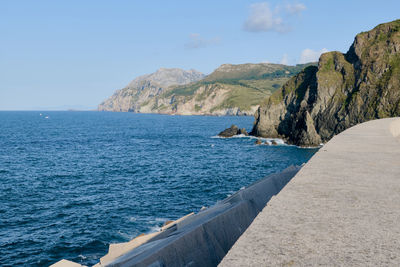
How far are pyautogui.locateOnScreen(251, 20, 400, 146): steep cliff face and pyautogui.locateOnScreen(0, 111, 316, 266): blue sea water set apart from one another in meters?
14.9

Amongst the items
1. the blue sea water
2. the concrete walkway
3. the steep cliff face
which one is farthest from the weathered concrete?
the steep cliff face

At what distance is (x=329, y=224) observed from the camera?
5.63 meters

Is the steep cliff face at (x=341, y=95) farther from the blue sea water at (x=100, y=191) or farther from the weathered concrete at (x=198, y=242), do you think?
the weathered concrete at (x=198, y=242)

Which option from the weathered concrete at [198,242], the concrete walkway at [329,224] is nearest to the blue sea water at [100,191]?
the weathered concrete at [198,242]

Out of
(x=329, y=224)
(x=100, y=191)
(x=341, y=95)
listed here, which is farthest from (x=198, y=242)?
(x=341, y=95)

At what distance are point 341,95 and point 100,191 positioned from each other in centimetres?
7026

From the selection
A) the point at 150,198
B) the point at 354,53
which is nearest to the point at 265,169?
the point at 150,198

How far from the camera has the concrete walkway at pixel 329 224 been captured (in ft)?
14.5

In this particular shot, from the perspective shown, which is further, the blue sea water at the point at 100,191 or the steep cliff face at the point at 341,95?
the steep cliff face at the point at 341,95

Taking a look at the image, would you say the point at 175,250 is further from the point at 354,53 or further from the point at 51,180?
the point at 354,53

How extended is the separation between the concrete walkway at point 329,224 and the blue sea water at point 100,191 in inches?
711

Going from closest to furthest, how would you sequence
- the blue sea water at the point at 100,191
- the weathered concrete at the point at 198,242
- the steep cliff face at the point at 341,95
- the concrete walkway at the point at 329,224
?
the concrete walkway at the point at 329,224 < the weathered concrete at the point at 198,242 < the blue sea water at the point at 100,191 < the steep cliff face at the point at 341,95

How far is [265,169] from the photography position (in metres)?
50.0

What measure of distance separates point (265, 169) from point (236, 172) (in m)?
5.50
